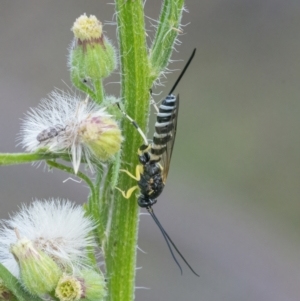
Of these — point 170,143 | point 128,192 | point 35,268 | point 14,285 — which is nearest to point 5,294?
point 14,285

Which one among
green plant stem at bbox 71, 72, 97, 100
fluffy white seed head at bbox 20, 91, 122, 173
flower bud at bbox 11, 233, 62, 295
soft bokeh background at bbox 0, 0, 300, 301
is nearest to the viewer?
flower bud at bbox 11, 233, 62, 295

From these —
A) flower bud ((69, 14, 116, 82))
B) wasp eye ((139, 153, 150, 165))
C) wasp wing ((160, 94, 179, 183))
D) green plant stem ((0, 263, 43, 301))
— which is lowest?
green plant stem ((0, 263, 43, 301))

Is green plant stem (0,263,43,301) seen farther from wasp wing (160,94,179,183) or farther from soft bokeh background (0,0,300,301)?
soft bokeh background (0,0,300,301)

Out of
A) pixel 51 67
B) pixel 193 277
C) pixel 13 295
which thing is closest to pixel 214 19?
pixel 51 67

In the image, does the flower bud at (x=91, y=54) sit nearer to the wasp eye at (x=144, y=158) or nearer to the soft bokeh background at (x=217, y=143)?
the wasp eye at (x=144, y=158)

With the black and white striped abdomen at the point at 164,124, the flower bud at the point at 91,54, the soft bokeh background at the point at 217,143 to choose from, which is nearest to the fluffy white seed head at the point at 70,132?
the flower bud at the point at 91,54

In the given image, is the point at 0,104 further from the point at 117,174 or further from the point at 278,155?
the point at 117,174

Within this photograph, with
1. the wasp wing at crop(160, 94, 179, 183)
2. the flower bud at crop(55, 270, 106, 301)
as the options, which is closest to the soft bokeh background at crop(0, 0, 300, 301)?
the wasp wing at crop(160, 94, 179, 183)
